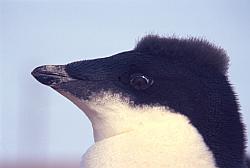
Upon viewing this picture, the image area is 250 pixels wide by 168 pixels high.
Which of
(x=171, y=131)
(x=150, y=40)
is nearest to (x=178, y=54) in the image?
(x=150, y=40)

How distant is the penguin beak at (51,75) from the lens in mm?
2324

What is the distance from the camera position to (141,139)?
217cm

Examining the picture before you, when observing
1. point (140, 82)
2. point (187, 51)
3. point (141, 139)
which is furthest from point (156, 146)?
point (187, 51)

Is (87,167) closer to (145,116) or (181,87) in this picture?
(145,116)

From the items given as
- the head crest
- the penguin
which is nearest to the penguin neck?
the penguin

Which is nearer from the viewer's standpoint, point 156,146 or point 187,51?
point 156,146

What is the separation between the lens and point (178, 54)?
234cm

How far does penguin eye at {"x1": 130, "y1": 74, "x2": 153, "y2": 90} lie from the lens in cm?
226

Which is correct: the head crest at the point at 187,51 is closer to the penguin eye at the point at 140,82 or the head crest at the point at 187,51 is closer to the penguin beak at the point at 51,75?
the penguin eye at the point at 140,82

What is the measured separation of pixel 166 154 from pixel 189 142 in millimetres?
79

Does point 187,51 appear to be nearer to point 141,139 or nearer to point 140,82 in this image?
point 140,82

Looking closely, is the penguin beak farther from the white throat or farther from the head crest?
the head crest

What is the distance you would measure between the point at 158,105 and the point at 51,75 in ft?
1.21

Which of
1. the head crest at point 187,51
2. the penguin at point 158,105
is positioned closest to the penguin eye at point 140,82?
the penguin at point 158,105
